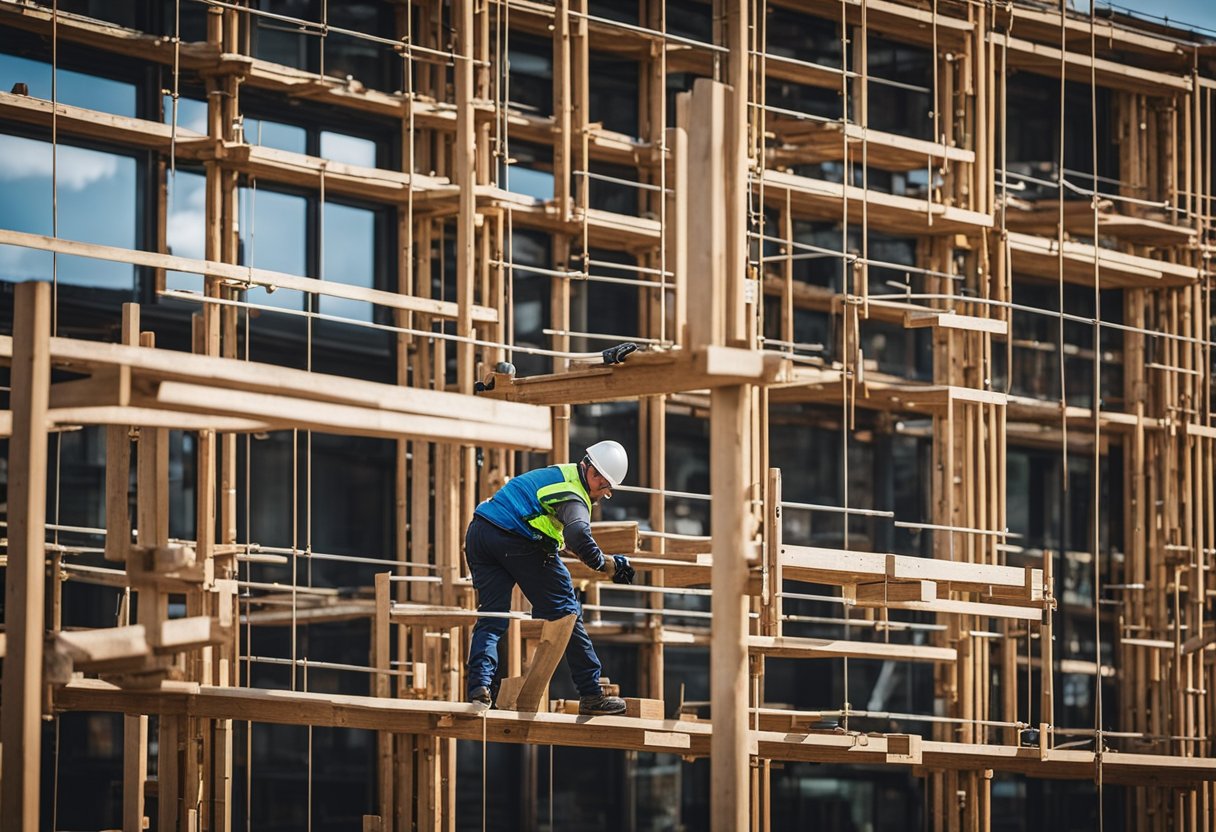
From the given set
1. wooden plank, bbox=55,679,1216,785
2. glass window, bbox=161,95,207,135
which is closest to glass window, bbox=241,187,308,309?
glass window, bbox=161,95,207,135

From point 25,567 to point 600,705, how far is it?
4.45 meters

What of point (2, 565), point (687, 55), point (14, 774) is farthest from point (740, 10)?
point (687, 55)

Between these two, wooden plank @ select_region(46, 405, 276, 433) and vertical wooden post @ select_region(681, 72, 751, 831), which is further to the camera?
vertical wooden post @ select_region(681, 72, 751, 831)

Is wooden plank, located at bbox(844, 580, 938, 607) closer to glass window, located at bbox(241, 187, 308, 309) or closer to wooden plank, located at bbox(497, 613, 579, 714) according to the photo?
wooden plank, located at bbox(497, 613, 579, 714)

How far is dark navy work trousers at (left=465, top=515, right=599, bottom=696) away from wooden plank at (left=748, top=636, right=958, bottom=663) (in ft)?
8.09

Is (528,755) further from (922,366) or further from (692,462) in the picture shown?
(922,366)

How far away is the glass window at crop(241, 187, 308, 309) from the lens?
18875 millimetres

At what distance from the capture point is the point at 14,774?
9562mm

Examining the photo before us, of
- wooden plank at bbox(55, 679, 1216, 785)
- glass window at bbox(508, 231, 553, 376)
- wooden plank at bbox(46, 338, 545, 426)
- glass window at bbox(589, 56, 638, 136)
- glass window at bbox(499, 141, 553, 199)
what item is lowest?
wooden plank at bbox(55, 679, 1216, 785)

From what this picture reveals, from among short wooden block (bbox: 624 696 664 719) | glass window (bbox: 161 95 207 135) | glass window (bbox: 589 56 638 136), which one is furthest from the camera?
glass window (bbox: 589 56 638 136)

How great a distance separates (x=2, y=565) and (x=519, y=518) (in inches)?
187

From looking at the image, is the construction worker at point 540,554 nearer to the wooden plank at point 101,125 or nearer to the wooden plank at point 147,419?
the wooden plank at point 147,419

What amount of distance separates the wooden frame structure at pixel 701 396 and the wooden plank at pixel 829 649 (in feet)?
0.19

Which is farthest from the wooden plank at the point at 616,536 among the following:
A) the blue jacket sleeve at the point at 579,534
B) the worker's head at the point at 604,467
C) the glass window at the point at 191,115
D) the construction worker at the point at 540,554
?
the glass window at the point at 191,115
